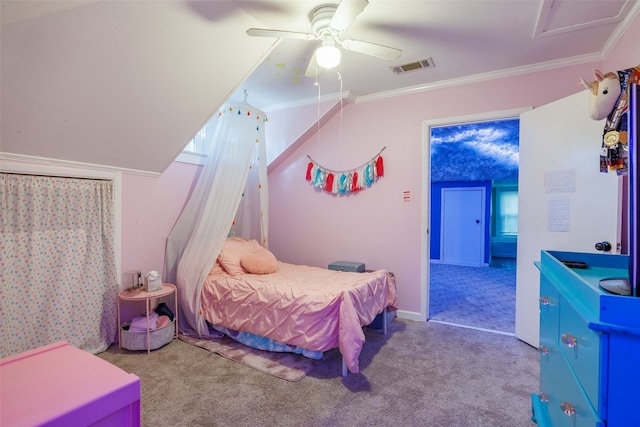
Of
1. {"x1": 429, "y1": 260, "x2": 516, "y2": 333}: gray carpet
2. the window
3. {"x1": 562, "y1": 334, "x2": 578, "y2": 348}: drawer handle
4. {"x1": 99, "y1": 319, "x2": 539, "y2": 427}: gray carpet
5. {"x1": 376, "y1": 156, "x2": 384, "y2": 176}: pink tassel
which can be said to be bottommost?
{"x1": 99, "y1": 319, "x2": 539, "y2": 427}: gray carpet

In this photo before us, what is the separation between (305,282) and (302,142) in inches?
83.5

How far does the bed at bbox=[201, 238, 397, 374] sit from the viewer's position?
2.28 m

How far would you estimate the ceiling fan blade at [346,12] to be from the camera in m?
1.62

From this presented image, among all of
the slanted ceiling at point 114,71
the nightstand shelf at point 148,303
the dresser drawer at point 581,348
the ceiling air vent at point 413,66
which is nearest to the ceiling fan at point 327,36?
the slanted ceiling at point 114,71

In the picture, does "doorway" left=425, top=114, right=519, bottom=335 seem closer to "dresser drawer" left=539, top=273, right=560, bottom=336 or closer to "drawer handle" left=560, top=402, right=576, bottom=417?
"dresser drawer" left=539, top=273, right=560, bottom=336

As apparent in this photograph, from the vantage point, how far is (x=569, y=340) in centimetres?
110

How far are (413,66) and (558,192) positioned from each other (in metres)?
1.67

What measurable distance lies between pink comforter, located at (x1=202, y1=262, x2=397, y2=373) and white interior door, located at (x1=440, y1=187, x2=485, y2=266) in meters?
4.56

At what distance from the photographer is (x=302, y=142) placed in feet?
13.9

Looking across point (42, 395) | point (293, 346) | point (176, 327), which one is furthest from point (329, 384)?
point (42, 395)

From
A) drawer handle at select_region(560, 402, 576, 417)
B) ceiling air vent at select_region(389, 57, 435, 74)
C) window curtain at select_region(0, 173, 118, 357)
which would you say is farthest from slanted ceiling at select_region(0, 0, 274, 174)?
drawer handle at select_region(560, 402, 576, 417)

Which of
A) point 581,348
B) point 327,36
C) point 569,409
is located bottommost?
point 569,409

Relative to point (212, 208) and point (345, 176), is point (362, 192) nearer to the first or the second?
point (345, 176)

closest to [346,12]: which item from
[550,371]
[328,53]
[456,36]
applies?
[328,53]
